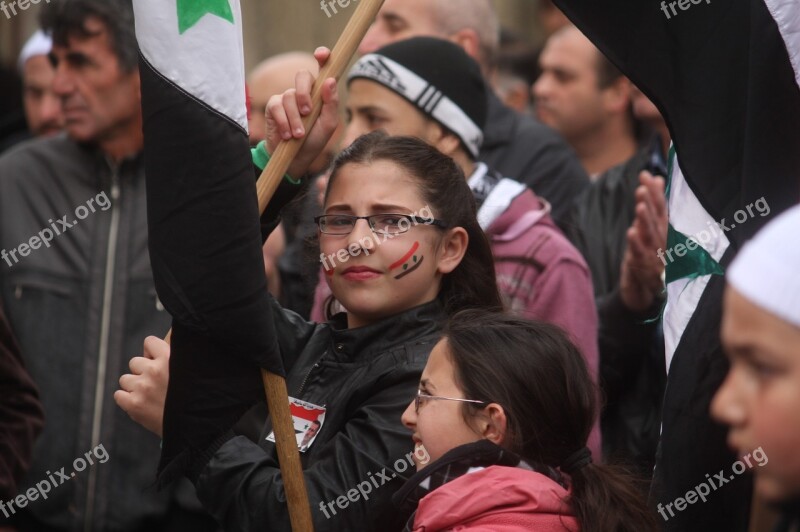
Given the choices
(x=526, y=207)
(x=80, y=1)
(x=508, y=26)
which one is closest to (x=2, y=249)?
(x=80, y=1)

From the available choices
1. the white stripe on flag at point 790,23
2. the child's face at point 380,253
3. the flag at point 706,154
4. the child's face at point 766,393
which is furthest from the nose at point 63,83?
the child's face at point 766,393

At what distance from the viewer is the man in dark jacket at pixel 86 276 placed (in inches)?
177

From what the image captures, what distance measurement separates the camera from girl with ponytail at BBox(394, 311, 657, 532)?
2500mm

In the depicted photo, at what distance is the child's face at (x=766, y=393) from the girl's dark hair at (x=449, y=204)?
4.80 feet

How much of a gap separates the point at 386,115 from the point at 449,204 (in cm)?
105

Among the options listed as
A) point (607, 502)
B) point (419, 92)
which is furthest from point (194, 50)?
point (419, 92)

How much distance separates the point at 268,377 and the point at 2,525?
1477mm

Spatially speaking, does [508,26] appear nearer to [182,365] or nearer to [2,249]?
[2,249]

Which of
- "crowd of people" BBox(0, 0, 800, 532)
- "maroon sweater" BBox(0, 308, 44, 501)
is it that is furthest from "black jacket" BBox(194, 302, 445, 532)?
"maroon sweater" BBox(0, 308, 44, 501)

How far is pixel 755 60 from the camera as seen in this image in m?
3.10

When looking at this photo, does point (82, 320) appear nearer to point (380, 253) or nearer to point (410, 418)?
point (380, 253)

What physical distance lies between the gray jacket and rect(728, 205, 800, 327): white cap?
10.3 feet

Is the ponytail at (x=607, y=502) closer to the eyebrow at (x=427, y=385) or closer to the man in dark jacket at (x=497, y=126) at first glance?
the eyebrow at (x=427, y=385)

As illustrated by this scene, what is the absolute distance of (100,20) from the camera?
503 centimetres
